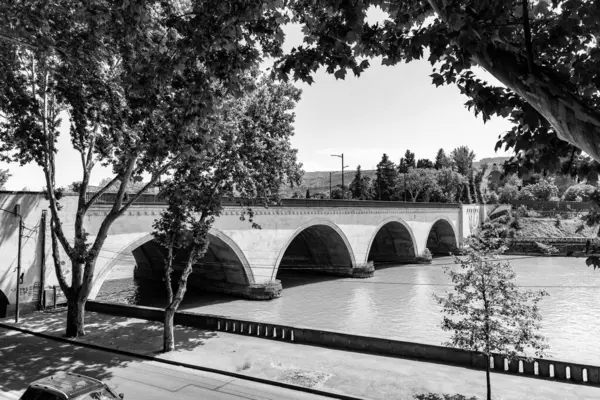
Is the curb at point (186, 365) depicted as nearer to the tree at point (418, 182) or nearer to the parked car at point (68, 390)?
the parked car at point (68, 390)

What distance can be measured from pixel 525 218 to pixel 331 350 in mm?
66654

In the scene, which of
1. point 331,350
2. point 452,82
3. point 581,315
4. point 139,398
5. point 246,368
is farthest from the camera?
point 581,315

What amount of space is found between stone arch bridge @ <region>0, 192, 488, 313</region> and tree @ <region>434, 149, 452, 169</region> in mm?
53809

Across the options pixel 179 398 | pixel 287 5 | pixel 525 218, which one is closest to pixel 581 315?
pixel 179 398

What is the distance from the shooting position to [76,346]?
14609 millimetres

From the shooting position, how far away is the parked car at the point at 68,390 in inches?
288

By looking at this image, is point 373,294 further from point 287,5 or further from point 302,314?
point 287,5

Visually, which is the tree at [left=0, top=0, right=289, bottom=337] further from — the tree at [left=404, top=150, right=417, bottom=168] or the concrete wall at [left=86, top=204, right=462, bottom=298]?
the tree at [left=404, top=150, right=417, bottom=168]

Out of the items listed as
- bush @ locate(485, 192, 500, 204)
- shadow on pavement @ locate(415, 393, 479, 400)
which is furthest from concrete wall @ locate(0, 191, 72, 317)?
bush @ locate(485, 192, 500, 204)

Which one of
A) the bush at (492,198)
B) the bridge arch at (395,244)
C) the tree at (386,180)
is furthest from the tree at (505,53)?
the bush at (492,198)

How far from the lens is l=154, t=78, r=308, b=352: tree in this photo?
14320 millimetres

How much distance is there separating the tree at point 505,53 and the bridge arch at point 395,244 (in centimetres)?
4167

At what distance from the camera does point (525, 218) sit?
69375mm

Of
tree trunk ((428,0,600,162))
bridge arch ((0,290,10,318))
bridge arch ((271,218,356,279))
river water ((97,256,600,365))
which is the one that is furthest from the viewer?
bridge arch ((271,218,356,279))
